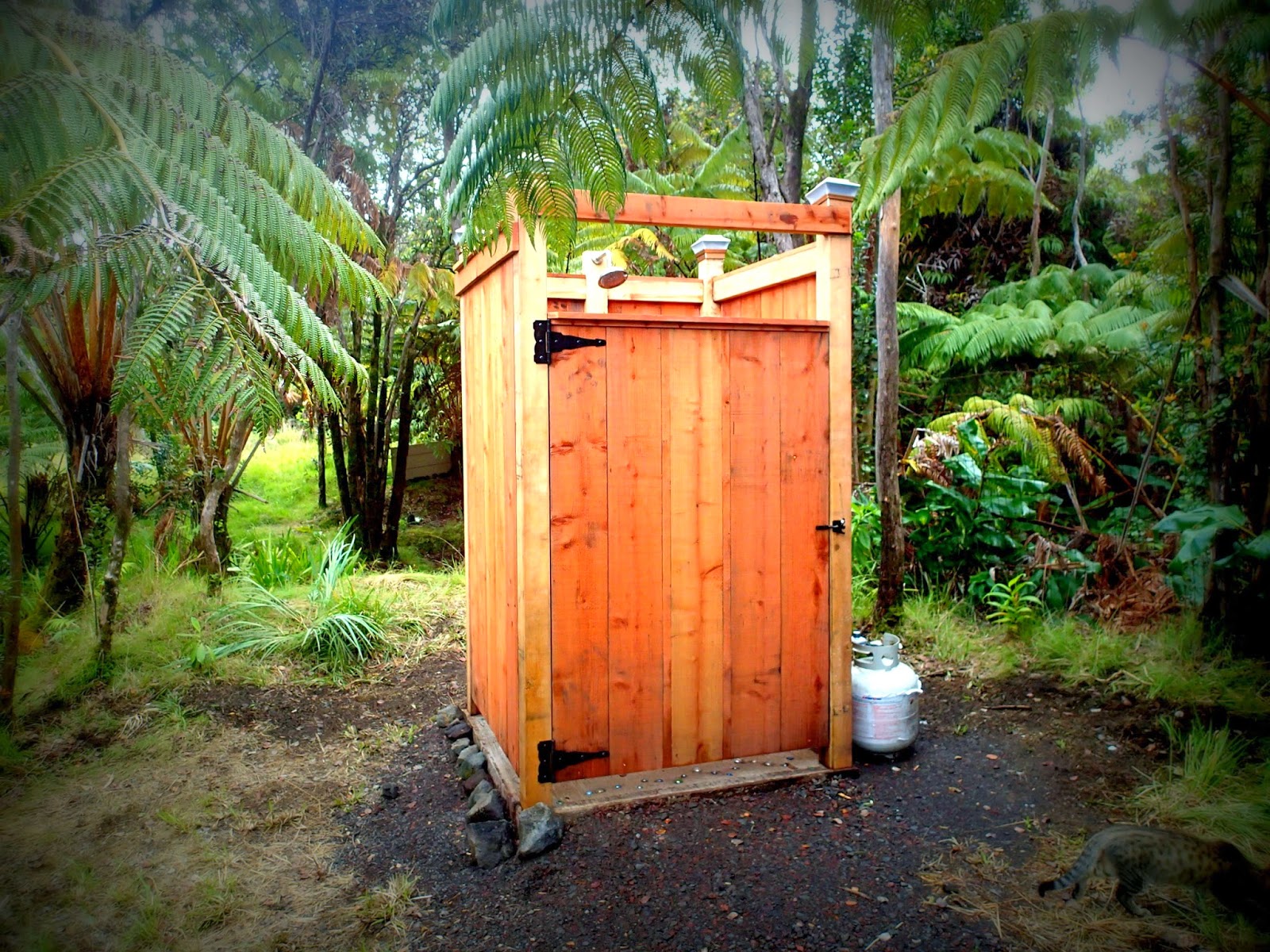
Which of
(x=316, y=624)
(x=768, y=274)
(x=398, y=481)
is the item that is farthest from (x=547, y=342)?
(x=398, y=481)

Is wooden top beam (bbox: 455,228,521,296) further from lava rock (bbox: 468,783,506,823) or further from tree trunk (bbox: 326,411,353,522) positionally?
tree trunk (bbox: 326,411,353,522)

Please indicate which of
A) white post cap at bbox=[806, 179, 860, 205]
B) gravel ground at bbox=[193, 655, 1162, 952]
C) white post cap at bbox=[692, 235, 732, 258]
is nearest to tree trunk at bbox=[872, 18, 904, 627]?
white post cap at bbox=[692, 235, 732, 258]

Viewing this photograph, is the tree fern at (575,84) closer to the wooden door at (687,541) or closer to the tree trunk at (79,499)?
the wooden door at (687,541)

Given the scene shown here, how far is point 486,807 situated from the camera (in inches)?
127

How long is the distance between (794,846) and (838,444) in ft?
5.19

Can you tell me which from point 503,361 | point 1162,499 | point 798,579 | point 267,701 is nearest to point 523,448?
point 503,361

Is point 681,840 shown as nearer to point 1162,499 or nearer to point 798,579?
point 798,579

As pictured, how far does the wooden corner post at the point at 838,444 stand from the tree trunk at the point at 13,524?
303cm

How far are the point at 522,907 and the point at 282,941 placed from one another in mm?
712

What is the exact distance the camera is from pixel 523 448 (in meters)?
3.05

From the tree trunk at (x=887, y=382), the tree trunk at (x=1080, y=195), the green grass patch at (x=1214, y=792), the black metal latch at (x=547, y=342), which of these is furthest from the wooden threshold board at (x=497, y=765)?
the tree trunk at (x=1080, y=195)

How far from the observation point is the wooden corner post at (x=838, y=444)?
3.43 metres

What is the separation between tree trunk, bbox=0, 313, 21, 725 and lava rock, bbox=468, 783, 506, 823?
1.99 meters

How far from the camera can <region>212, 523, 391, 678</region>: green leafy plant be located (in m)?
4.96
